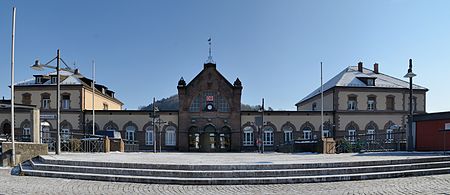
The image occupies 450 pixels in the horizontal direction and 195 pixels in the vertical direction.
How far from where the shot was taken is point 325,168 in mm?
12836

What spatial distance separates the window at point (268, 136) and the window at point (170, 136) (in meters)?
10.6

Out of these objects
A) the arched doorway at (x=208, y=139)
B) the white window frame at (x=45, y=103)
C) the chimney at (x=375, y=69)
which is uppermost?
the chimney at (x=375, y=69)

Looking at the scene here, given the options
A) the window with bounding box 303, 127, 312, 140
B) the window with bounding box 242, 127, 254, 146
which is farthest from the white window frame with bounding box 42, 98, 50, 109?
the window with bounding box 303, 127, 312, 140

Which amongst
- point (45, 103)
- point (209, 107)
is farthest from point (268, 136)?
point (45, 103)

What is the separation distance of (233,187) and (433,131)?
14955 mm

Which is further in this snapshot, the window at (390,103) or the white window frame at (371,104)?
the window at (390,103)

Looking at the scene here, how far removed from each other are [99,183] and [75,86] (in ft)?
123

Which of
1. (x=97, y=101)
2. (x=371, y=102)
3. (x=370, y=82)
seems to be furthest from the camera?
(x=97, y=101)

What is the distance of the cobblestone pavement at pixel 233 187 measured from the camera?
409 inches

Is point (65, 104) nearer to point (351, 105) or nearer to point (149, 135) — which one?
point (149, 135)

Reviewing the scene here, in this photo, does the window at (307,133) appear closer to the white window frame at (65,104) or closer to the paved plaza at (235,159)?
the white window frame at (65,104)

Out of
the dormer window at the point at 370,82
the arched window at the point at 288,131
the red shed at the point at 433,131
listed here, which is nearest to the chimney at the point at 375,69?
the dormer window at the point at 370,82

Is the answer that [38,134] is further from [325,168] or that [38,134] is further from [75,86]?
[75,86]

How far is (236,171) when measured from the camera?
12367 millimetres
